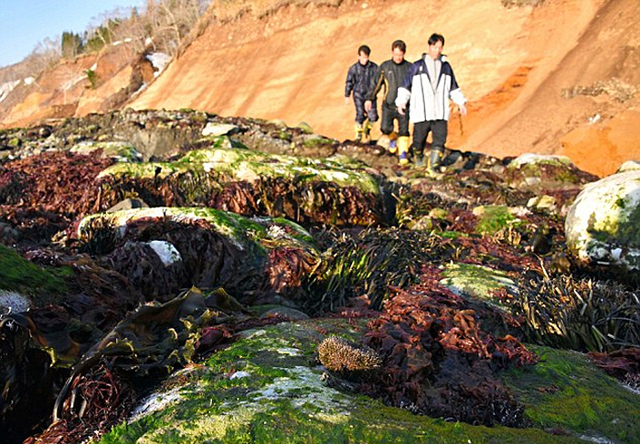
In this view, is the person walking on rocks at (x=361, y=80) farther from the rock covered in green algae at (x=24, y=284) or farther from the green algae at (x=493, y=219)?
the rock covered in green algae at (x=24, y=284)

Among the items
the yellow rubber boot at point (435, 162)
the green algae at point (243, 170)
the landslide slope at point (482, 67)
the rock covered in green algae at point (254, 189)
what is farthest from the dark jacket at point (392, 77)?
the landslide slope at point (482, 67)

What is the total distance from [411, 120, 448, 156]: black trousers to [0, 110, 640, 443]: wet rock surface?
691mm

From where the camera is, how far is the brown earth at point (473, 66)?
1627 centimetres

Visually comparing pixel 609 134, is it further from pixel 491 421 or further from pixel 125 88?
pixel 125 88

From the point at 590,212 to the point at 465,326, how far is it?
158 inches

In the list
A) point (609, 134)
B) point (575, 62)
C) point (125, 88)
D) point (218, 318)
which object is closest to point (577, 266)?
point (218, 318)

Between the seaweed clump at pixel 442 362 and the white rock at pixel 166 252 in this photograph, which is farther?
the white rock at pixel 166 252

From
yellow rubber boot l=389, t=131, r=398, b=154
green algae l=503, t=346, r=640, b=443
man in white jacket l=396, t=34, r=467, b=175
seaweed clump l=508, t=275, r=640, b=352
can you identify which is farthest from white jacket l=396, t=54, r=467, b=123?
green algae l=503, t=346, r=640, b=443

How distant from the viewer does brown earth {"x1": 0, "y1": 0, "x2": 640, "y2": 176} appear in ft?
53.4

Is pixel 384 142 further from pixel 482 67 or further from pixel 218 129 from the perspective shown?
pixel 482 67

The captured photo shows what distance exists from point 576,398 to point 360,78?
11.8 metres

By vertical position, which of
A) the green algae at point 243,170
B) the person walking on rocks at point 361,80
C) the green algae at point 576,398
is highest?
the person walking on rocks at point 361,80

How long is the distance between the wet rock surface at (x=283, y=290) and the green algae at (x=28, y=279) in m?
0.01

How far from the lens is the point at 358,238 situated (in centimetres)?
600
